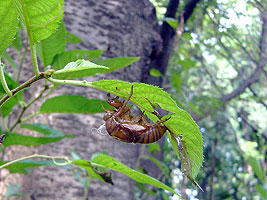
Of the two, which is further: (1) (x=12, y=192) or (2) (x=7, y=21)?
(1) (x=12, y=192)

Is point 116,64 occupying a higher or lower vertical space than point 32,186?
higher

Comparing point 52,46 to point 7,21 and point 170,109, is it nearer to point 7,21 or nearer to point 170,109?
point 7,21

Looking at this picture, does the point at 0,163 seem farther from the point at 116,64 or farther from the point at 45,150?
the point at 45,150

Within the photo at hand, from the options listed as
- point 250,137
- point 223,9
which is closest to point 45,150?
point 223,9

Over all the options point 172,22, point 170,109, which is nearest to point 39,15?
point 170,109

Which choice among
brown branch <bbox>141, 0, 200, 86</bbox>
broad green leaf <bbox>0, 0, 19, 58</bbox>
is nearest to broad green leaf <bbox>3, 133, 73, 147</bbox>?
broad green leaf <bbox>0, 0, 19, 58</bbox>
